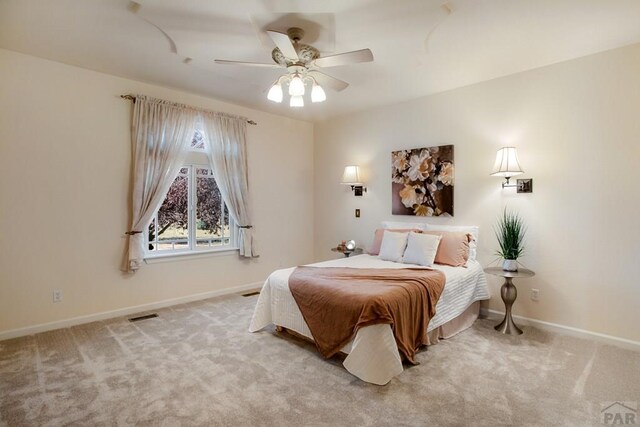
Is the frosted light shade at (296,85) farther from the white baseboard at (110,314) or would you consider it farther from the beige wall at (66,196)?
the white baseboard at (110,314)

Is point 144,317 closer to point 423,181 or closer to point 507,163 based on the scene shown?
point 423,181

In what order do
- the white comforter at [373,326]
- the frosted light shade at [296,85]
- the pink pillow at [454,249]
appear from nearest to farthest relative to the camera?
the white comforter at [373,326] → the frosted light shade at [296,85] → the pink pillow at [454,249]

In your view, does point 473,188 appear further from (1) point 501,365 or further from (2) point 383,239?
(1) point 501,365

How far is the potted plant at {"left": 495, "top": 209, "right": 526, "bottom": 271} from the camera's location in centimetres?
327

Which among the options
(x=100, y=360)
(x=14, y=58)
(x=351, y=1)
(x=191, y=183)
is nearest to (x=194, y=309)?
(x=100, y=360)

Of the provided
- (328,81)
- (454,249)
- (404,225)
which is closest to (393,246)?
(404,225)

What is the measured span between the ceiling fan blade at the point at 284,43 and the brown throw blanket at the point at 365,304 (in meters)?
1.92

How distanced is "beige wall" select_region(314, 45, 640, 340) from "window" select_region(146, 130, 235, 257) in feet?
9.76

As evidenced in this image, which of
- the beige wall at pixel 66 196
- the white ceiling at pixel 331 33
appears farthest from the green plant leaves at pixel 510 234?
the beige wall at pixel 66 196

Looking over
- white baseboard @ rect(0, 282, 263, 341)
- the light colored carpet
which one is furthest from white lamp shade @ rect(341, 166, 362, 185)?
the light colored carpet

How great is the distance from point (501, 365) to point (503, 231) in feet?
4.78

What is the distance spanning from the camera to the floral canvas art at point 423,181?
4.09 metres

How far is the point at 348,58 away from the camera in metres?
2.47

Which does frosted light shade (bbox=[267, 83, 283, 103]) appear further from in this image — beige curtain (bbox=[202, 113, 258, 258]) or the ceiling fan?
beige curtain (bbox=[202, 113, 258, 258])
